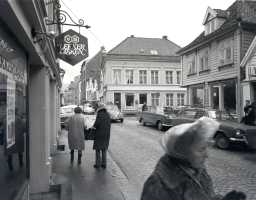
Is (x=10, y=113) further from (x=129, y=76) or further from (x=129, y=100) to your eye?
(x=129, y=76)

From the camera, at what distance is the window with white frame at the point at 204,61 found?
21.0 meters

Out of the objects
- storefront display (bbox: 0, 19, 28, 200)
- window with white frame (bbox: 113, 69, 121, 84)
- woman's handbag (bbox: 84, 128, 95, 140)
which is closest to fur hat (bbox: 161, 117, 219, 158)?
storefront display (bbox: 0, 19, 28, 200)

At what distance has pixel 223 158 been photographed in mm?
9023

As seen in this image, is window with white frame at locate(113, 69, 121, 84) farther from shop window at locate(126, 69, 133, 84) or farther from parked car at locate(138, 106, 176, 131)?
parked car at locate(138, 106, 176, 131)

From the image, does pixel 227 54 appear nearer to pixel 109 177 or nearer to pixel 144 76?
pixel 109 177

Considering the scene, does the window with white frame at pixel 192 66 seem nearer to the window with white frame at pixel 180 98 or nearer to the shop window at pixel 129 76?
the shop window at pixel 129 76

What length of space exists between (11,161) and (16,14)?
1.58 m

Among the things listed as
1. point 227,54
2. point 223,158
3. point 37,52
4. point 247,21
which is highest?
point 247,21

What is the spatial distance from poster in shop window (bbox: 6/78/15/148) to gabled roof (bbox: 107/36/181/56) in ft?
119

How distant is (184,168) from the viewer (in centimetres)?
190

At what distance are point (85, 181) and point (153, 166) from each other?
88.6 inches

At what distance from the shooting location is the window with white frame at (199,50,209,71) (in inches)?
829

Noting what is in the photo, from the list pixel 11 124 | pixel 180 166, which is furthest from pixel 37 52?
pixel 180 166

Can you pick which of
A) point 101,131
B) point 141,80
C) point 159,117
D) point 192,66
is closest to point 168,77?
point 141,80
